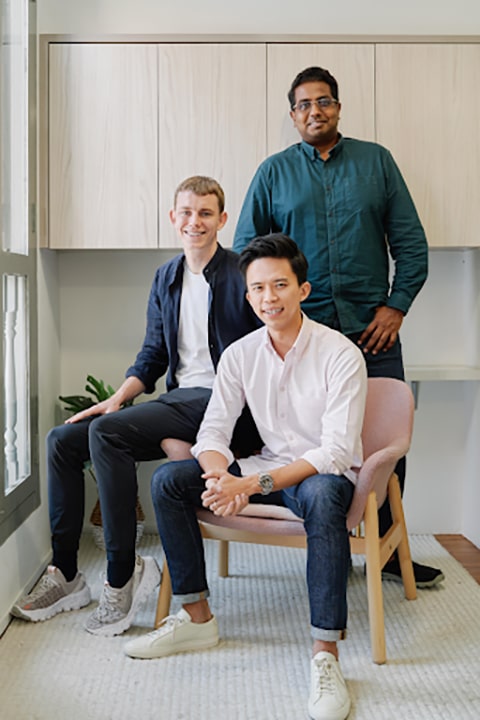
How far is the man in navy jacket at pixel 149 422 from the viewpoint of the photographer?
2.43 metres

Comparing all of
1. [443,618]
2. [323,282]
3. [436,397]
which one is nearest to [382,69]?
[323,282]

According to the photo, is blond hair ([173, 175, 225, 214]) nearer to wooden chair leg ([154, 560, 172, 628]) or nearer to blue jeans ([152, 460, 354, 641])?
blue jeans ([152, 460, 354, 641])

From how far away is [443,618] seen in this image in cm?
259

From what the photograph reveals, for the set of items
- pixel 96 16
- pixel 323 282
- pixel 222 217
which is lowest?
pixel 323 282

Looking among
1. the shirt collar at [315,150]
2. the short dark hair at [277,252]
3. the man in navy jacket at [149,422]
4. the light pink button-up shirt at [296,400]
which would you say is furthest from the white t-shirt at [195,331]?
the shirt collar at [315,150]

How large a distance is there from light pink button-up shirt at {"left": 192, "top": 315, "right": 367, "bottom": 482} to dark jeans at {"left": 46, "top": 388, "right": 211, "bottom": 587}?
14 cm

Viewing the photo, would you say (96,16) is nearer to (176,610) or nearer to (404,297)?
(404,297)

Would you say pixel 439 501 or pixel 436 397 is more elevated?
pixel 436 397

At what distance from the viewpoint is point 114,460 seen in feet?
7.89

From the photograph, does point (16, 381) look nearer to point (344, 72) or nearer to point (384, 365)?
point (384, 365)

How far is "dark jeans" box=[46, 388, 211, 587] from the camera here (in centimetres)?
241

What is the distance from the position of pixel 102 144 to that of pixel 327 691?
208 cm

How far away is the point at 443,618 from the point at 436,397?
3.86 feet

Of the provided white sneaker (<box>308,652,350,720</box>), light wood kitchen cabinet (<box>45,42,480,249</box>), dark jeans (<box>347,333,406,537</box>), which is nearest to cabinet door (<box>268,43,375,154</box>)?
light wood kitchen cabinet (<box>45,42,480,249</box>)
